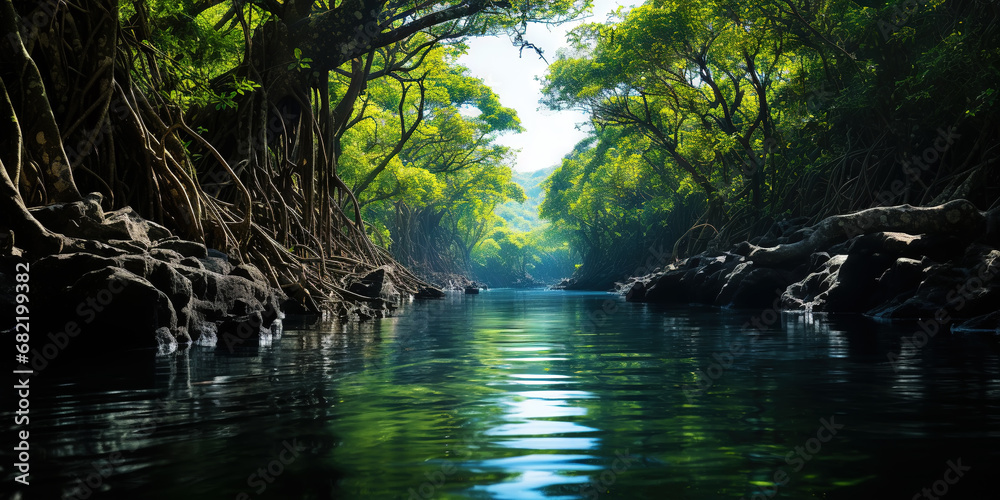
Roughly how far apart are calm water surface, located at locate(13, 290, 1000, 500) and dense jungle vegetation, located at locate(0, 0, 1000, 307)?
2848mm

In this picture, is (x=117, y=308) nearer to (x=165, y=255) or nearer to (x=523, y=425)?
(x=165, y=255)

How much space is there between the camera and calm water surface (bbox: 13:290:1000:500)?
7.41 feet

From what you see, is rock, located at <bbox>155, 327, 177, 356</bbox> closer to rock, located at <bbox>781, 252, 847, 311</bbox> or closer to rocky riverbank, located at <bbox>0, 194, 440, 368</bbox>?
rocky riverbank, located at <bbox>0, 194, 440, 368</bbox>

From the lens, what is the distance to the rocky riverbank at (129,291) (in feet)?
17.3

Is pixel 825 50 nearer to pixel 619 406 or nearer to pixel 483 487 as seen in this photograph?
pixel 619 406

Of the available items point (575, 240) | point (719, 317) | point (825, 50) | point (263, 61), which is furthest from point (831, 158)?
point (575, 240)

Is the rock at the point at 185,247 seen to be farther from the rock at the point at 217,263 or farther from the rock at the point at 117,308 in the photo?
the rock at the point at 117,308

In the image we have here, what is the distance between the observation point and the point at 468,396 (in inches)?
154

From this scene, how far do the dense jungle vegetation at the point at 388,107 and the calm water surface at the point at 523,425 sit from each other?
2848 millimetres

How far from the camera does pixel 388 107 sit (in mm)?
32094

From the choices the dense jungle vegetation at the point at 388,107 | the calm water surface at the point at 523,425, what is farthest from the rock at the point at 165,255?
the calm water surface at the point at 523,425

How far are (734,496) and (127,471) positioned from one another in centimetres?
185

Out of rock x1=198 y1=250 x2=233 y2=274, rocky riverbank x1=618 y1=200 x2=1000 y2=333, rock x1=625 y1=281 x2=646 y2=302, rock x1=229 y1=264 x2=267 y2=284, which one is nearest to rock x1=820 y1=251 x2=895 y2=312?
rocky riverbank x1=618 y1=200 x2=1000 y2=333

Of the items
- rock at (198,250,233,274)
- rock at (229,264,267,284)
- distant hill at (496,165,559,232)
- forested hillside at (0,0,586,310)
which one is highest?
distant hill at (496,165,559,232)
